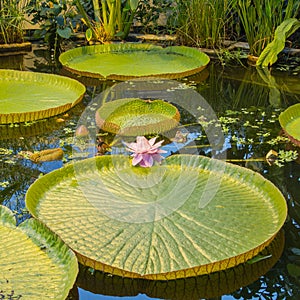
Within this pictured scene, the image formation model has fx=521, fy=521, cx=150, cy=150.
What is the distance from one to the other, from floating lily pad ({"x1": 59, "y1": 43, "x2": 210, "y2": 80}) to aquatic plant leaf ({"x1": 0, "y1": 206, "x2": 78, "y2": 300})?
2066 mm

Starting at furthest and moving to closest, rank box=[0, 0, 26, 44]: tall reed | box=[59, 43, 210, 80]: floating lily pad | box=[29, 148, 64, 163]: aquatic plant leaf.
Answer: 1. box=[0, 0, 26, 44]: tall reed
2. box=[59, 43, 210, 80]: floating lily pad
3. box=[29, 148, 64, 163]: aquatic plant leaf

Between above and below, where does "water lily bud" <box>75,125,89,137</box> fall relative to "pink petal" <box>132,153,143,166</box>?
below

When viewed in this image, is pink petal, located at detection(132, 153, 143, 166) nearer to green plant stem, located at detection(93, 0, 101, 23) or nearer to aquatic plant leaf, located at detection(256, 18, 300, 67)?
aquatic plant leaf, located at detection(256, 18, 300, 67)

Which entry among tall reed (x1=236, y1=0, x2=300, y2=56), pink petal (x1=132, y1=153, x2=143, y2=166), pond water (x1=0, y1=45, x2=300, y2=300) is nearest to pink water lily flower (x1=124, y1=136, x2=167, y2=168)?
pink petal (x1=132, y1=153, x2=143, y2=166)

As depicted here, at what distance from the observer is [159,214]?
5.65 ft

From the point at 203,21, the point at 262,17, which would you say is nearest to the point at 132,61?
the point at 203,21

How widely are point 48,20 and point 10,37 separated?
1.23ft

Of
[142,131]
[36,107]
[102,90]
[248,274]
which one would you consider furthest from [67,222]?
[102,90]

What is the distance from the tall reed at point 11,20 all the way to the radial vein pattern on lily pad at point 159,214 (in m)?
2.82

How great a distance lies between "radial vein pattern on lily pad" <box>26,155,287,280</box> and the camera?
1.53 m

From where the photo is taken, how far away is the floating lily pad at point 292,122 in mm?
2429

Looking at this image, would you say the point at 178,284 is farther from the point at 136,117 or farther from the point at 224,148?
the point at 136,117

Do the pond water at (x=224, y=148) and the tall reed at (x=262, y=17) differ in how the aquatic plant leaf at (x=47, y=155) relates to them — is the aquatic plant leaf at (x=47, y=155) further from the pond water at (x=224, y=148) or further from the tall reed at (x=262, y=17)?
the tall reed at (x=262, y=17)

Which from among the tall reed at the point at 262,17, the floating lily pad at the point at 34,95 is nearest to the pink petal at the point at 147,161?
the floating lily pad at the point at 34,95
